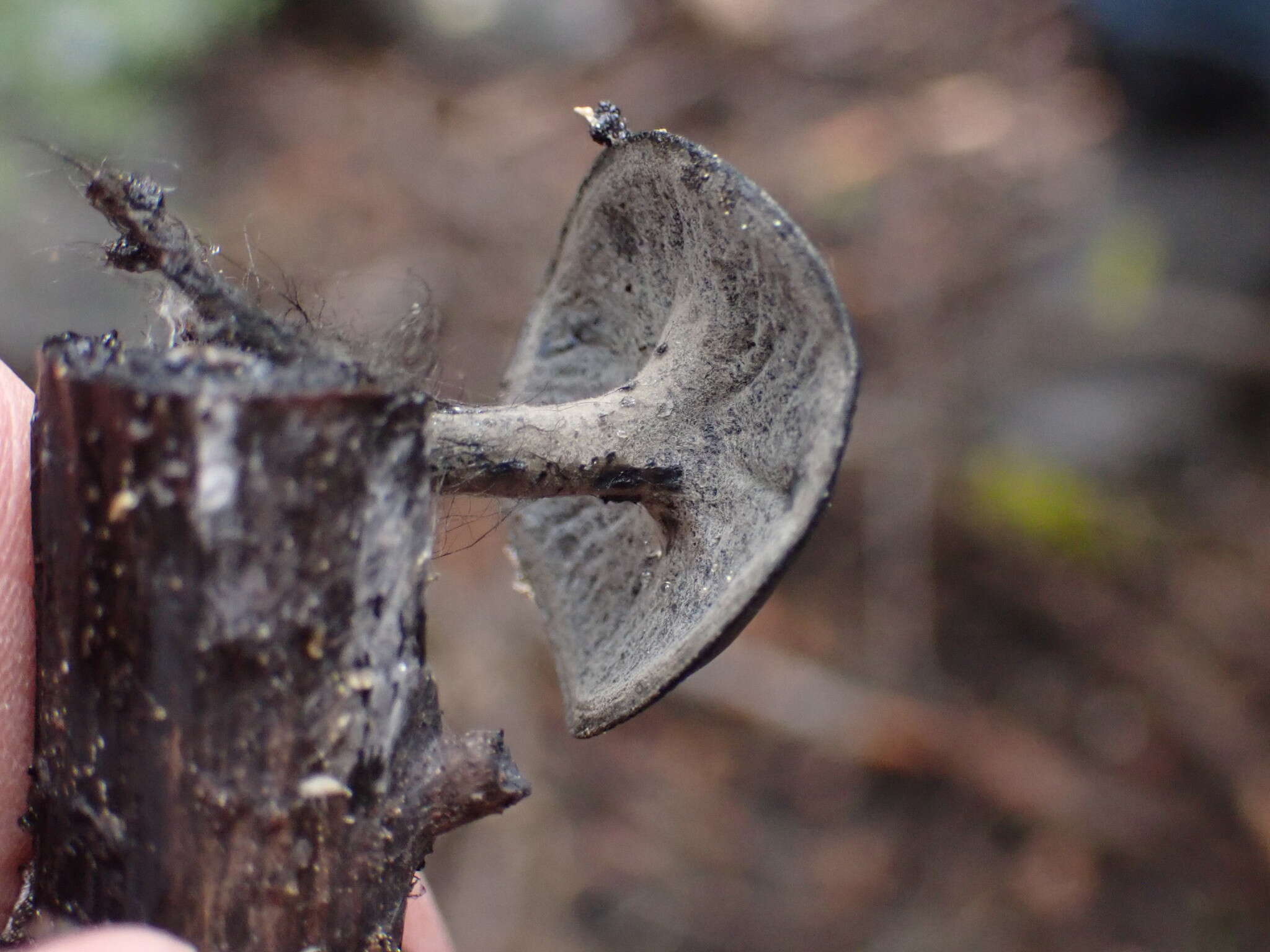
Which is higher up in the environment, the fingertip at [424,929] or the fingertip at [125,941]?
the fingertip at [125,941]

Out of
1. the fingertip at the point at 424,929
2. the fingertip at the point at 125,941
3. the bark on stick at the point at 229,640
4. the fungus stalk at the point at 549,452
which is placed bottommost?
the fingertip at the point at 424,929

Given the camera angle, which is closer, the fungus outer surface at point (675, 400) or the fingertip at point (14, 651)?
the fungus outer surface at point (675, 400)

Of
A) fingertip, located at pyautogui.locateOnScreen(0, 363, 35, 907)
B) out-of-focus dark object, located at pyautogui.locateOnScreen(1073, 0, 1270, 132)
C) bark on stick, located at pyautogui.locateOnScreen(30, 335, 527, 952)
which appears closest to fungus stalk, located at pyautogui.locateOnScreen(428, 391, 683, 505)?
bark on stick, located at pyautogui.locateOnScreen(30, 335, 527, 952)

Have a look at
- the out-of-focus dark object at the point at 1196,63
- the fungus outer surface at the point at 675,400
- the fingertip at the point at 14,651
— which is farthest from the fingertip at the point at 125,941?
the out-of-focus dark object at the point at 1196,63

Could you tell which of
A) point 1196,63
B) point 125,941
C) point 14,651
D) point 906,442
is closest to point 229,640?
point 125,941

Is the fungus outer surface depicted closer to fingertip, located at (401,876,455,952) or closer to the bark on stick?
the bark on stick

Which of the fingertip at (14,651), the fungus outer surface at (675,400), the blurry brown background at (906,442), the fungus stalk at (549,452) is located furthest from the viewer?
the blurry brown background at (906,442)

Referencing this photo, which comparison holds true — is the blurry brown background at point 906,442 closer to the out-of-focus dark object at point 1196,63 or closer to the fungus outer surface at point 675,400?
the out-of-focus dark object at point 1196,63
